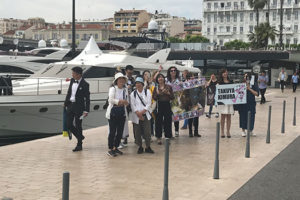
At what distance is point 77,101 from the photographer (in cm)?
1026

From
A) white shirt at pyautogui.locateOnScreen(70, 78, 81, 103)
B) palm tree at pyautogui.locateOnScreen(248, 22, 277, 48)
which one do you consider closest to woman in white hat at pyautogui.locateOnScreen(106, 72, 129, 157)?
white shirt at pyautogui.locateOnScreen(70, 78, 81, 103)

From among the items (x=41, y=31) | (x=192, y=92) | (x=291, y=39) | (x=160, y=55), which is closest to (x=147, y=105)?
(x=192, y=92)

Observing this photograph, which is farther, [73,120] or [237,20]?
[237,20]

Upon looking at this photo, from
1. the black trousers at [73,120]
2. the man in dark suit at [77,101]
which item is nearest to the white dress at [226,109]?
the man in dark suit at [77,101]

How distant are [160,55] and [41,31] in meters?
167

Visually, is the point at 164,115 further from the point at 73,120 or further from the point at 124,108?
the point at 73,120

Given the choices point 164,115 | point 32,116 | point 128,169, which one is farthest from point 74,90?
point 32,116

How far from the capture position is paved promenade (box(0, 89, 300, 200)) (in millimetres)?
7156

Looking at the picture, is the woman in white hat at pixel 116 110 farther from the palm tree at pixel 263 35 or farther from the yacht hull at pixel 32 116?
the palm tree at pixel 263 35

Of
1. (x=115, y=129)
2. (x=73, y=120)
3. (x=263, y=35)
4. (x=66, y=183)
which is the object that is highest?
(x=263, y=35)

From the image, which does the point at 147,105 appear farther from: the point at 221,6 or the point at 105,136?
the point at 221,6

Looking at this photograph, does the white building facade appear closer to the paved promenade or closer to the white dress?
the white dress

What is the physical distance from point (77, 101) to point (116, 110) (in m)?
0.99

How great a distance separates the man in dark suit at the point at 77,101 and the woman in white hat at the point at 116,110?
0.70 meters
